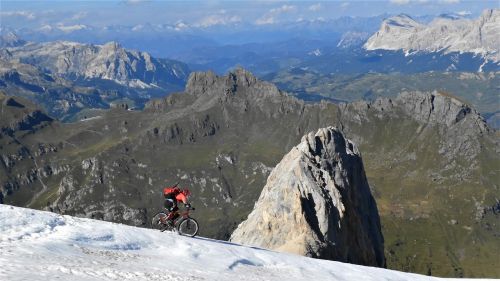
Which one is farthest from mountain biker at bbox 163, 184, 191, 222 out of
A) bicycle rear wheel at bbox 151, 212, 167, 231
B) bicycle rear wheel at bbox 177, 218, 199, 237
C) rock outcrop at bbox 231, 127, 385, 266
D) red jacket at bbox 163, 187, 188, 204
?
rock outcrop at bbox 231, 127, 385, 266

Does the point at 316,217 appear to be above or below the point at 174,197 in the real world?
below

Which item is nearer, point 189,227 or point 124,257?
point 124,257

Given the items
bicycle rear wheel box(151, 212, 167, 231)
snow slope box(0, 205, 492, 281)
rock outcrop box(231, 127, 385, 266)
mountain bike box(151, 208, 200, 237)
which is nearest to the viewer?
snow slope box(0, 205, 492, 281)

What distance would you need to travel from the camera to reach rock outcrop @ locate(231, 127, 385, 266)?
260 feet

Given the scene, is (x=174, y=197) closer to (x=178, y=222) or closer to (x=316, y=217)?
(x=178, y=222)

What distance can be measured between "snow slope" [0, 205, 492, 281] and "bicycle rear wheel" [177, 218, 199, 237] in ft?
5.68

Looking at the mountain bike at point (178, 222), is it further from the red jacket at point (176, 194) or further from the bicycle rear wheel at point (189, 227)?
the red jacket at point (176, 194)

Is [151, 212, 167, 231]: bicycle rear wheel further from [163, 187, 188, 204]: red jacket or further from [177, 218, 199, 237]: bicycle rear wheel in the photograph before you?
[163, 187, 188, 204]: red jacket

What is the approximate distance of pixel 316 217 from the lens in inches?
3290

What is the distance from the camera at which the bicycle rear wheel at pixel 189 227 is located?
4975cm

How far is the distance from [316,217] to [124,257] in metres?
47.6

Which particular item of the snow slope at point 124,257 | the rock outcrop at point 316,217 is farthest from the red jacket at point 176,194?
the rock outcrop at point 316,217

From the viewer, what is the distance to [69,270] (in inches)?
1332

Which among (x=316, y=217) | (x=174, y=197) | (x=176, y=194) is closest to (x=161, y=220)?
(x=174, y=197)
